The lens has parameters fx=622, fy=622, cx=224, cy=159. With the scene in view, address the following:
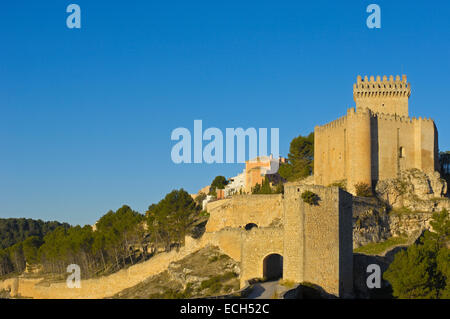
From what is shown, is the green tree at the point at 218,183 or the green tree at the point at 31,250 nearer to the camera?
the green tree at the point at 31,250

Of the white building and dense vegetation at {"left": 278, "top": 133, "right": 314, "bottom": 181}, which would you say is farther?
the white building

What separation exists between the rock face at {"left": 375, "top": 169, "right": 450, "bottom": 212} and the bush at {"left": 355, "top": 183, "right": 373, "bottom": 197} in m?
0.68

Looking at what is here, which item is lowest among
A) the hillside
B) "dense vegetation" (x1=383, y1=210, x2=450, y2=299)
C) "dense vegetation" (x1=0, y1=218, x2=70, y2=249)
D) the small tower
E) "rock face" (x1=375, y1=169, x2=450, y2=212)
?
"dense vegetation" (x1=0, y1=218, x2=70, y2=249)

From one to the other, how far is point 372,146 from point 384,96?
6.40 metres

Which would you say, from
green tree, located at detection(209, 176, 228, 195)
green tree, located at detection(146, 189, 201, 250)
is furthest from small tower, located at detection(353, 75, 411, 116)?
green tree, located at detection(209, 176, 228, 195)

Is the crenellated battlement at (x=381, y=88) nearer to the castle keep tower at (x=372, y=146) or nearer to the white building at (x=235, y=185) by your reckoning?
the castle keep tower at (x=372, y=146)

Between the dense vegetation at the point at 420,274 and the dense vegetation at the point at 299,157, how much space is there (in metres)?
25.5

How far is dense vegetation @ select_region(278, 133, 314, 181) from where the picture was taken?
54.2 m

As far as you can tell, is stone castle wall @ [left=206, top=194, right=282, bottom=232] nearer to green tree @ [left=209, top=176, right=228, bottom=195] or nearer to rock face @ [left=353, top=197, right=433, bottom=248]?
rock face @ [left=353, top=197, right=433, bottom=248]

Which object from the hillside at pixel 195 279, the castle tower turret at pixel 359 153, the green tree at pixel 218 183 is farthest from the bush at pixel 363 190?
the green tree at pixel 218 183

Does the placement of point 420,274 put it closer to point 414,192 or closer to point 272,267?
point 272,267

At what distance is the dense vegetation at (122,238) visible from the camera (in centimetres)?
4891
